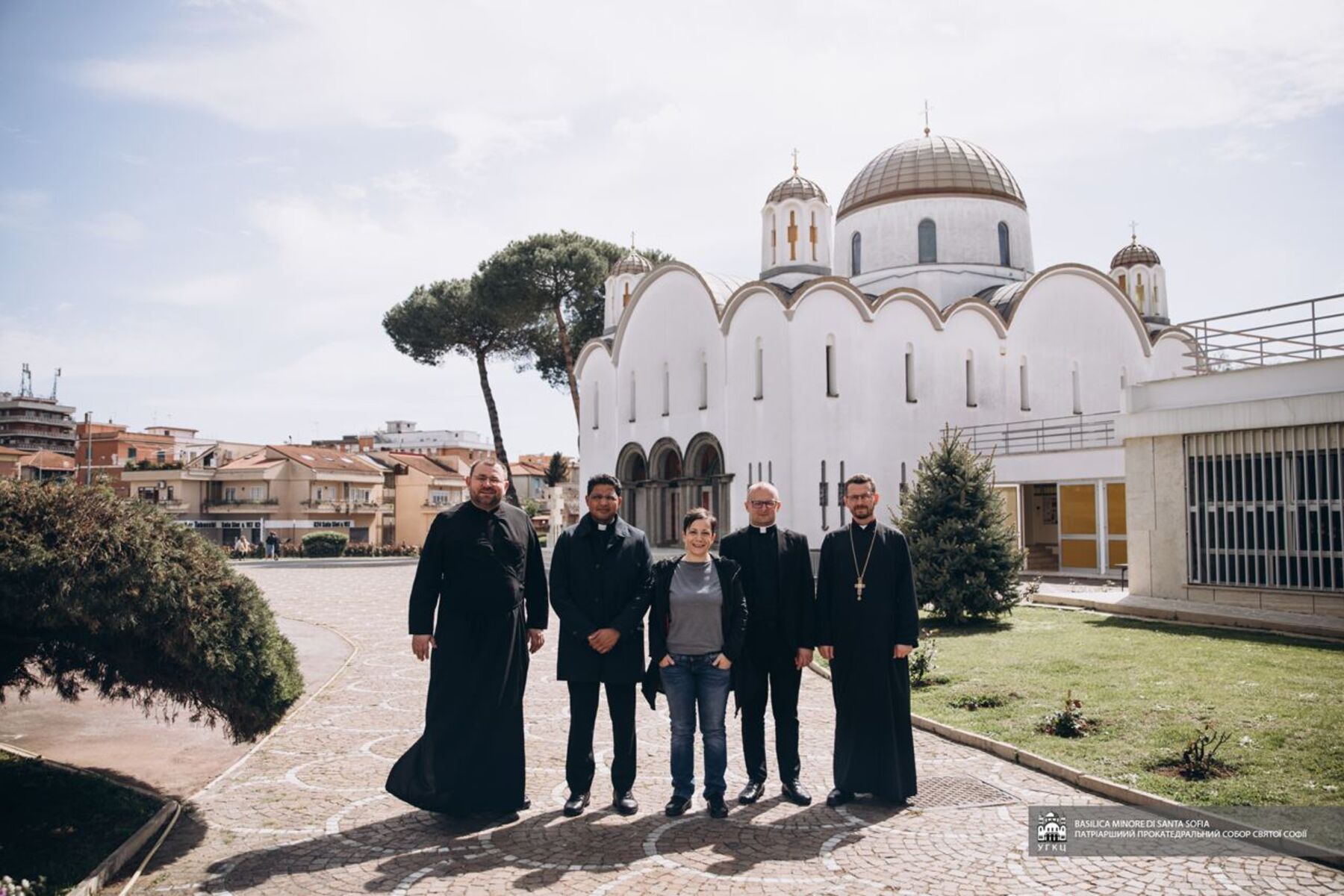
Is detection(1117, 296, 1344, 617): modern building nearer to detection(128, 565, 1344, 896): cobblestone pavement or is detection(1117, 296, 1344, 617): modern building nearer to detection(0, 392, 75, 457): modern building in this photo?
detection(128, 565, 1344, 896): cobblestone pavement

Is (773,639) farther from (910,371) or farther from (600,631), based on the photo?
(910,371)

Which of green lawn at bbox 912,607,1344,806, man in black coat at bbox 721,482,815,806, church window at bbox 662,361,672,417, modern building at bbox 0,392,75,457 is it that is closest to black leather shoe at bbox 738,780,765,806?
man in black coat at bbox 721,482,815,806

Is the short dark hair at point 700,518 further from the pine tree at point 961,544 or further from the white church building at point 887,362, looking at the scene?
the white church building at point 887,362

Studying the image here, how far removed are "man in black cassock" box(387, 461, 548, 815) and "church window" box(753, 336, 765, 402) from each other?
68.7 feet

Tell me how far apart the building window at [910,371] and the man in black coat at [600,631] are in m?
21.8

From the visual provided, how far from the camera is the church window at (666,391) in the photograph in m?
31.0

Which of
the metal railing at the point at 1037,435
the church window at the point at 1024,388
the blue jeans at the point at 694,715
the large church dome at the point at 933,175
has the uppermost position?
the large church dome at the point at 933,175

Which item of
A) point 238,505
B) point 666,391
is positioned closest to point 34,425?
point 238,505

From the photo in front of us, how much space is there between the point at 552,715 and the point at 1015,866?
4793mm

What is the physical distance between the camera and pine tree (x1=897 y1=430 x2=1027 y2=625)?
13.5 metres

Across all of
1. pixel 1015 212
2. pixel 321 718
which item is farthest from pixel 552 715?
pixel 1015 212

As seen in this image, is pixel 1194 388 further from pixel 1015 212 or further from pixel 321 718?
pixel 1015 212

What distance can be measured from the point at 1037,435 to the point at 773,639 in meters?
24.3

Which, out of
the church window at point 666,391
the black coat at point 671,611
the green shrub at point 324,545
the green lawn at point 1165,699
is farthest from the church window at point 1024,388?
the green shrub at point 324,545
